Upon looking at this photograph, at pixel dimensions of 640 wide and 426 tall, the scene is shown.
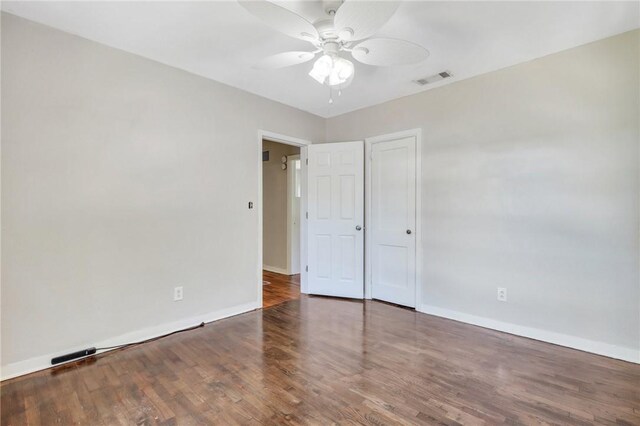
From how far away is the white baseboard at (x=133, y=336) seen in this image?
2.13 metres

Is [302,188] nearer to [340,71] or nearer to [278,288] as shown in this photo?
[278,288]

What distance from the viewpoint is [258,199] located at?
362 centimetres

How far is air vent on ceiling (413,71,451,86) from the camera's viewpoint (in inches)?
120

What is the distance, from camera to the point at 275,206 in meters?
5.71

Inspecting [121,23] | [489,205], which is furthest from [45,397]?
[489,205]

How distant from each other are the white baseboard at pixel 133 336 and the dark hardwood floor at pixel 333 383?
3.6 inches

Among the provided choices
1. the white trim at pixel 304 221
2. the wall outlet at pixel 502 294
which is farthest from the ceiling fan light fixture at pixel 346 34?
the wall outlet at pixel 502 294

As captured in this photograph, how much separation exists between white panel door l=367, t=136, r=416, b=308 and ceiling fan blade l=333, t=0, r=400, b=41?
81.0 inches

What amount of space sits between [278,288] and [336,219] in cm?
136

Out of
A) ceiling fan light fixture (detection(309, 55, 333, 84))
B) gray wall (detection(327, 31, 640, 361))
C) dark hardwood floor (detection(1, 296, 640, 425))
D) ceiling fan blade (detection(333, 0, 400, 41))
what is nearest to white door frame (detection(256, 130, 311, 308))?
dark hardwood floor (detection(1, 296, 640, 425))

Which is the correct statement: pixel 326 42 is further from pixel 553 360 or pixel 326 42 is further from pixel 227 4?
pixel 553 360

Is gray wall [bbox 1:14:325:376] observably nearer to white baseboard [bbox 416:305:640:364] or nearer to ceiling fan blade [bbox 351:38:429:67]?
ceiling fan blade [bbox 351:38:429:67]

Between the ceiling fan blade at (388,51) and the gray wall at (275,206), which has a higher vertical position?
the ceiling fan blade at (388,51)

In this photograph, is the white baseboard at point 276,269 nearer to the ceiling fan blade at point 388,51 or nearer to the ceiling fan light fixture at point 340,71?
the ceiling fan light fixture at point 340,71
